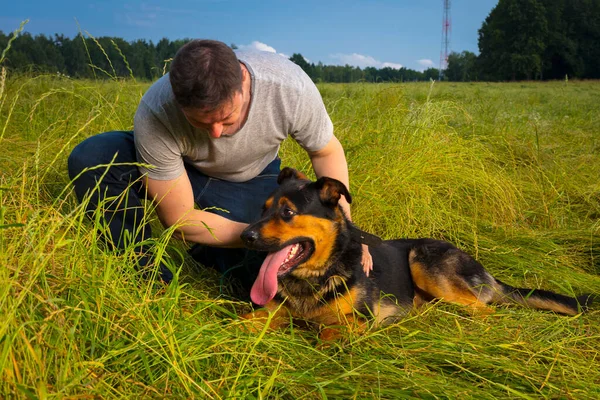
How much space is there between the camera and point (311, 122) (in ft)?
12.2

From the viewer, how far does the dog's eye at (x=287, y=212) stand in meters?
3.10

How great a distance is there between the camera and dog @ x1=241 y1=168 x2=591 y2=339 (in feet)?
10.2

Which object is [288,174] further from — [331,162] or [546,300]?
[546,300]

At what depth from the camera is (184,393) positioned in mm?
1926

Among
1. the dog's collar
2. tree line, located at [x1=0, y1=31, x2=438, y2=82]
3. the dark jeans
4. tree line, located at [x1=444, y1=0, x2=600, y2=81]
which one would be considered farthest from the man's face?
tree line, located at [x1=444, y1=0, x2=600, y2=81]

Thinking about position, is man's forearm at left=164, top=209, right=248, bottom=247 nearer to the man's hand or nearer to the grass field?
the grass field

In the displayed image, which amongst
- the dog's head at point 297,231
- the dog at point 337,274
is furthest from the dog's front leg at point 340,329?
the dog's head at point 297,231

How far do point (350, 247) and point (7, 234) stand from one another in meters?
2.10

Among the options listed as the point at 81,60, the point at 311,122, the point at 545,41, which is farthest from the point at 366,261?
A: the point at 545,41

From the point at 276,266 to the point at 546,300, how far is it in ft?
6.38

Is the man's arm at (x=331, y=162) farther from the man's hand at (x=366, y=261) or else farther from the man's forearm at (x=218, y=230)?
the man's forearm at (x=218, y=230)

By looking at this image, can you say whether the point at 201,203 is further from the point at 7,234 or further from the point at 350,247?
the point at 7,234

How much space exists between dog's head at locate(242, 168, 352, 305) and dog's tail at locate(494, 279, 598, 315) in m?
1.39

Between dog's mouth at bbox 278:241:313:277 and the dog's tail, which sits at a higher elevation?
dog's mouth at bbox 278:241:313:277
